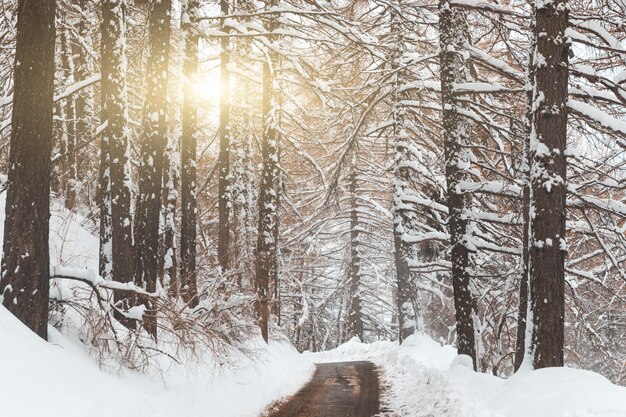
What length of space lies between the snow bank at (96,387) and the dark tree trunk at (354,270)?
16768 mm

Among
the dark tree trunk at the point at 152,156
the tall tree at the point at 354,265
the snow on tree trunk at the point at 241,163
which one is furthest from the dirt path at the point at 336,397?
the tall tree at the point at 354,265

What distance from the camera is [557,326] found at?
→ 744cm

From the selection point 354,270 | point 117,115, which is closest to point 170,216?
point 117,115

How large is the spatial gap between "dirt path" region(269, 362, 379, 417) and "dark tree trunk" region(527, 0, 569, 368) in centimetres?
311

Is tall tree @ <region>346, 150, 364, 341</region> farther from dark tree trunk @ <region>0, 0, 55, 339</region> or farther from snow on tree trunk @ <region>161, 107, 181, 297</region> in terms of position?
dark tree trunk @ <region>0, 0, 55, 339</region>

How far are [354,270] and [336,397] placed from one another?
683 inches

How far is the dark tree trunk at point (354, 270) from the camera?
27406 millimetres

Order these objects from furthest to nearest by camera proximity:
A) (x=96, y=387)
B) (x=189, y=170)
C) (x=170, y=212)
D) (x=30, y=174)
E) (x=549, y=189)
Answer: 1. (x=170, y=212)
2. (x=189, y=170)
3. (x=549, y=189)
4. (x=30, y=174)
5. (x=96, y=387)

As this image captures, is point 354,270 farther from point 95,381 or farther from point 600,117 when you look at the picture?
point 95,381

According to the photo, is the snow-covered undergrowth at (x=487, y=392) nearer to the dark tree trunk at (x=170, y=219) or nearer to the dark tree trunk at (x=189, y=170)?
the dark tree trunk at (x=189, y=170)

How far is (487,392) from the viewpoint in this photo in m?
8.20

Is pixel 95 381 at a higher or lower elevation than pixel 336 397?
higher

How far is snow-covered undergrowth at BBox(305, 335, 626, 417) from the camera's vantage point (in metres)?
5.58

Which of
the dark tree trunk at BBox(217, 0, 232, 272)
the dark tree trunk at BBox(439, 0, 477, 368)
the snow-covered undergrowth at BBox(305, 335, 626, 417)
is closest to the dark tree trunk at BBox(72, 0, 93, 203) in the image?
the dark tree trunk at BBox(217, 0, 232, 272)
